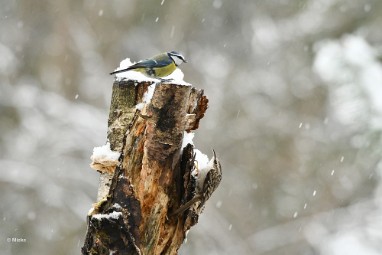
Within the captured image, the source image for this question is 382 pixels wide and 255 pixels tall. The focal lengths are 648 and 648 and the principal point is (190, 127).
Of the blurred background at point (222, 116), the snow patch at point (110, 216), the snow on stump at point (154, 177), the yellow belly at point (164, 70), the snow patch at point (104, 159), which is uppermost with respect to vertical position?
the blurred background at point (222, 116)

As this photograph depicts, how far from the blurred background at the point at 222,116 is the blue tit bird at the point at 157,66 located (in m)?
7.75

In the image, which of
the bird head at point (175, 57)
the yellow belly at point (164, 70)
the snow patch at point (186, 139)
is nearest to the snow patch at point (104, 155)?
the snow patch at point (186, 139)

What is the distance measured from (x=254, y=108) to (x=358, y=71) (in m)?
7.31

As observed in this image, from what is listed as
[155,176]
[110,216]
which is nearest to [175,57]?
[155,176]

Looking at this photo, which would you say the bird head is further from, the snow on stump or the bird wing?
the snow on stump

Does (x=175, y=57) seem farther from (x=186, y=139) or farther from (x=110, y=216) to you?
(x=110, y=216)

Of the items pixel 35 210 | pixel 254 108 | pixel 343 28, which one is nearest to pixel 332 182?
pixel 254 108

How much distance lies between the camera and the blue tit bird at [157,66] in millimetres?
2994

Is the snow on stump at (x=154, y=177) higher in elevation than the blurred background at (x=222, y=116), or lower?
lower

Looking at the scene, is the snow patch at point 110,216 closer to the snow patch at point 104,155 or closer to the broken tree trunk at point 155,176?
the broken tree trunk at point 155,176

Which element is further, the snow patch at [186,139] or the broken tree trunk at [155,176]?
the snow patch at [186,139]

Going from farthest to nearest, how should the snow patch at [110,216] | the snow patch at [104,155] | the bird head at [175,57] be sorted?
the bird head at [175,57] < the snow patch at [104,155] < the snow patch at [110,216]

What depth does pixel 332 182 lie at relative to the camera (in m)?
11.7

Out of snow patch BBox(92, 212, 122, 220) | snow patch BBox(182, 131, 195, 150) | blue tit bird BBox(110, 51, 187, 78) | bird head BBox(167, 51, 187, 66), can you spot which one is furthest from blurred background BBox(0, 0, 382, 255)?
snow patch BBox(92, 212, 122, 220)
